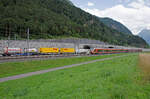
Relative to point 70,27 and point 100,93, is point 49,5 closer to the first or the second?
point 70,27

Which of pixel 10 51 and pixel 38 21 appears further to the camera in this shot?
pixel 38 21

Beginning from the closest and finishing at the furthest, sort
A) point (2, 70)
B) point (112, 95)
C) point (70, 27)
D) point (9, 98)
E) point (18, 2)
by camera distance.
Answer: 1. point (112, 95)
2. point (9, 98)
3. point (2, 70)
4. point (18, 2)
5. point (70, 27)

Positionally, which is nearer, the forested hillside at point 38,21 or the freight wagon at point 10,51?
the freight wagon at point 10,51

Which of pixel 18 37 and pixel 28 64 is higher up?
pixel 18 37

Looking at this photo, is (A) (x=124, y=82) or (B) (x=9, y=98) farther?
(A) (x=124, y=82)

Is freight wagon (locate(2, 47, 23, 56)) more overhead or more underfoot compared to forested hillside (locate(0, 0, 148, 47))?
more underfoot

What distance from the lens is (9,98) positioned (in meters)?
7.61

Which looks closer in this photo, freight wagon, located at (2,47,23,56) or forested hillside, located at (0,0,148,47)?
freight wagon, located at (2,47,23,56)

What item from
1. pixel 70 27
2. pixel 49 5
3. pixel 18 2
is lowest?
pixel 70 27

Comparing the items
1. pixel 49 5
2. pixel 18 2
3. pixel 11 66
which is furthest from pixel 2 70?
pixel 49 5

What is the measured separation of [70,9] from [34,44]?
14793 centimetres

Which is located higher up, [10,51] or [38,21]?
[38,21]

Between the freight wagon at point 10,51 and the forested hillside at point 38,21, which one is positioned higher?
the forested hillside at point 38,21

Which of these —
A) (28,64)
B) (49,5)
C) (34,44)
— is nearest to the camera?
(28,64)
